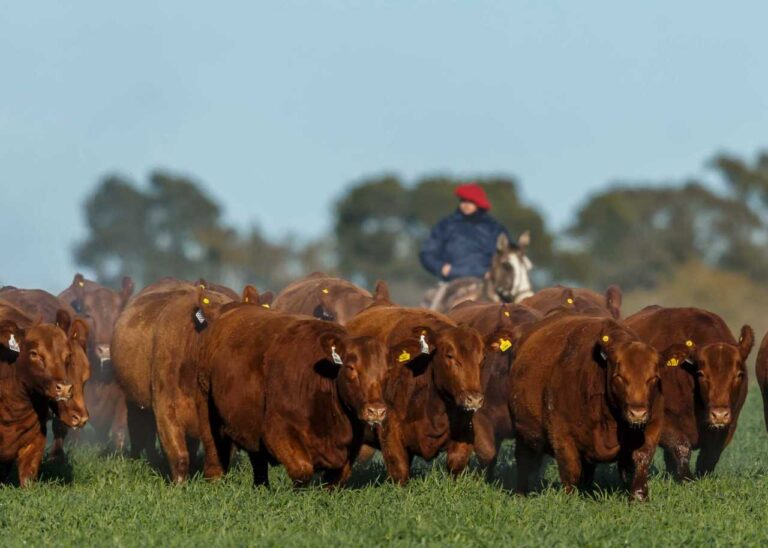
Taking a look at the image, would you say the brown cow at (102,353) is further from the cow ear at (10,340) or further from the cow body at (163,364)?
the cow ear at (10,340)

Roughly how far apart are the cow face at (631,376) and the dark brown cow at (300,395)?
1.78m

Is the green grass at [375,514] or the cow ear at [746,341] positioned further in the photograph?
the cow ear at [746,341]

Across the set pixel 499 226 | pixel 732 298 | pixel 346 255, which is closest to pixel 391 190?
pixel 346 255

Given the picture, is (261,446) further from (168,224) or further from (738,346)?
(168,224)

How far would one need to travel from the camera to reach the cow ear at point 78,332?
46.6 feet

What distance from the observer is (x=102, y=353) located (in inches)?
780

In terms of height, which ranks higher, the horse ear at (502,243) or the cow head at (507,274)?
the horse ear at (502,243)

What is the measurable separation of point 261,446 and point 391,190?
224 feet

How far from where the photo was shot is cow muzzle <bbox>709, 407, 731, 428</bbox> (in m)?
14.0

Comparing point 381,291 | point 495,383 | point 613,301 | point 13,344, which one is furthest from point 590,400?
point 613,301

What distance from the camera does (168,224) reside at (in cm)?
8781

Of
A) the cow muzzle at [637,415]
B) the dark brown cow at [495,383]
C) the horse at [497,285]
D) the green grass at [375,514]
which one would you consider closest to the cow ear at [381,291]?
the dark brown cow at [495,383]

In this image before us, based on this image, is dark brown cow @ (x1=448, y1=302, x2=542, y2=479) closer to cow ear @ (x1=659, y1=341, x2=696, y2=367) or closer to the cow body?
cow ear @ (x1=659, y1=341, x2=696, y2=367)

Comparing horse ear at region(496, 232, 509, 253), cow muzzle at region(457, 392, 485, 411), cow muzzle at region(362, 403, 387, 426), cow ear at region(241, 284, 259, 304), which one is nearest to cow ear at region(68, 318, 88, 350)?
cow ear at region(241, 284, 259, 304)
